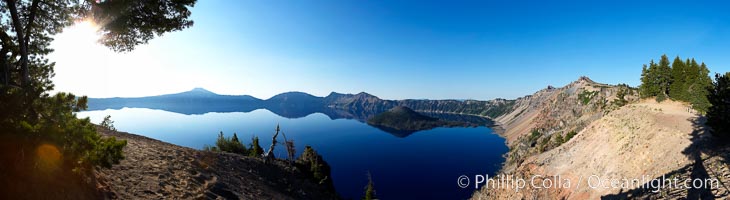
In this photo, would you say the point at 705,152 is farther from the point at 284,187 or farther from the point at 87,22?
the point at 87,22

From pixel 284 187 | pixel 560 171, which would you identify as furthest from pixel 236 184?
pixel 560 171

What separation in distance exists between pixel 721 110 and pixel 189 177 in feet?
164

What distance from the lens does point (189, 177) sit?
63.5 feet

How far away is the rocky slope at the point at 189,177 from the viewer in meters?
14.6

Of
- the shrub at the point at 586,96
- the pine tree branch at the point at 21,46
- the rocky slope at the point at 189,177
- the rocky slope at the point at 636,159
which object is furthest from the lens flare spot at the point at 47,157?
the shrub at the point at 586,96

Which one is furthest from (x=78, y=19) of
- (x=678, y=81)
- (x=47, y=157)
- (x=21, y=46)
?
(x=678, y=81)

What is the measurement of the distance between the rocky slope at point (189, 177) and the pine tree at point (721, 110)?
44007 mm

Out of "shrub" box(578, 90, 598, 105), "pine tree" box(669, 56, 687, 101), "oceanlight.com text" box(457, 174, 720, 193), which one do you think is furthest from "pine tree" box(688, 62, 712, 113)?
"shrub" box(578, 90, 598, 105)

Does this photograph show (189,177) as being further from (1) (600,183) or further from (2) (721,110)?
(2) (721,110)

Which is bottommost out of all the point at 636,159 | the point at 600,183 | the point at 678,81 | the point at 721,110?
the point at 600,183

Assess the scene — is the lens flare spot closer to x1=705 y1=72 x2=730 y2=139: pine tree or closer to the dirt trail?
the dirt trail

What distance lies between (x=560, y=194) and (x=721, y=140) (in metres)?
18.3

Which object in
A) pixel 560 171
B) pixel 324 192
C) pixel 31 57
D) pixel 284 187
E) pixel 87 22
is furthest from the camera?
pixel 560 171

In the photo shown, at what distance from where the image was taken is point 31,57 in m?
12.9
